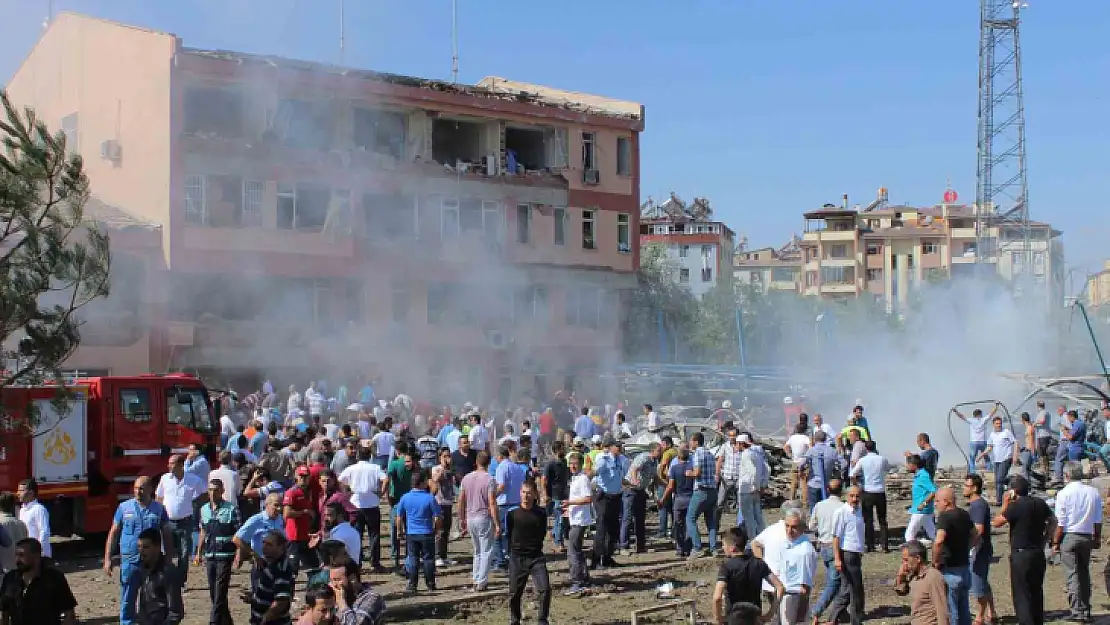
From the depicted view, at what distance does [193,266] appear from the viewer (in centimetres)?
3253

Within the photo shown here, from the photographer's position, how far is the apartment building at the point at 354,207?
32688 millimetres

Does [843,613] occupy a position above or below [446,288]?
below

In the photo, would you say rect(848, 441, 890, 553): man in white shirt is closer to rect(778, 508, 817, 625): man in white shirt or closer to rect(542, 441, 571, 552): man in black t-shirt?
rect(542, 441, 571, 552): man in black t-shirt

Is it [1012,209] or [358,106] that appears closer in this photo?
[358,106]

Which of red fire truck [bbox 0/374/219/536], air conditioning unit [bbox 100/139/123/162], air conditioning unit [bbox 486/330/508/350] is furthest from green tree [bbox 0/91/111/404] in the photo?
air conditioning unit [bbox 486/330/508/350]

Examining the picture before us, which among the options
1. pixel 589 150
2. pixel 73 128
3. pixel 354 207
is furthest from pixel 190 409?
pixel 589 150

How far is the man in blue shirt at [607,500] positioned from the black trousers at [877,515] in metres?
3.52

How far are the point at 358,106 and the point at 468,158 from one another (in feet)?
17.8

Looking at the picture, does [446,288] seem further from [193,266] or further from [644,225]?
[644,225]

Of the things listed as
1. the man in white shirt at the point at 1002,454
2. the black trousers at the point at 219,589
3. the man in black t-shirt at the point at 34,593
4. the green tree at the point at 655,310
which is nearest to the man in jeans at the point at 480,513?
the black trousers at the point at 219,589

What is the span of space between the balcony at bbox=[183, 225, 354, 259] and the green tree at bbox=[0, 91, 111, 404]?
20476mm

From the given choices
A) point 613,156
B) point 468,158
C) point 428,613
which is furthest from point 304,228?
point 428,613

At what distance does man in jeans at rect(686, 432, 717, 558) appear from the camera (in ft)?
52.9

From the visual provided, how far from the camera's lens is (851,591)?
12.0m
